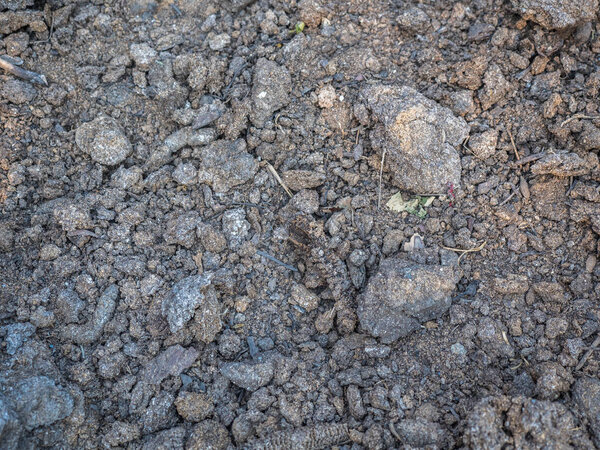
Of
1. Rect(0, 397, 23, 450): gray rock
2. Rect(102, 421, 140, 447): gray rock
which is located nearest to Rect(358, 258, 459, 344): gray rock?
Rect(102, 421, 140, 447): gray rock

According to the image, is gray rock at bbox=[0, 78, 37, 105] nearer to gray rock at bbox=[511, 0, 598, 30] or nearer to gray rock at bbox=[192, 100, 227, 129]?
gray rock at bbox=[192, 100, 227, 129]

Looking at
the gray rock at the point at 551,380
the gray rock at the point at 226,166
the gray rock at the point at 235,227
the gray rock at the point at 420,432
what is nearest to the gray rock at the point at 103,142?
the gray rock at the point at 226,166

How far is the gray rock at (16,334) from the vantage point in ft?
9.38

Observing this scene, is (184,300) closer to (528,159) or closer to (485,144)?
(485,144)

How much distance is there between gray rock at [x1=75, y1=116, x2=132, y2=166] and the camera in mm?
3285

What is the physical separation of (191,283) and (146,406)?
70 centimetres

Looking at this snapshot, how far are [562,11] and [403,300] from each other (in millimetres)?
1935

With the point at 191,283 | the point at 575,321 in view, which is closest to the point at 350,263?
the point at 191,283

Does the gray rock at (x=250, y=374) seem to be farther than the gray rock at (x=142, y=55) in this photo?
No

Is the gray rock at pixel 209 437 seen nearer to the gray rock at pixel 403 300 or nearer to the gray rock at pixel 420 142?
the gray rock at pixel 403 300

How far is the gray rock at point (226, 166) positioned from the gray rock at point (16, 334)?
4.29 feet

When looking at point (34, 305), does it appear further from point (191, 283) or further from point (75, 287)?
point (191, 283)

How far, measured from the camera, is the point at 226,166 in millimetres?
3229

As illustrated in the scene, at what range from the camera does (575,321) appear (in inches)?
110
